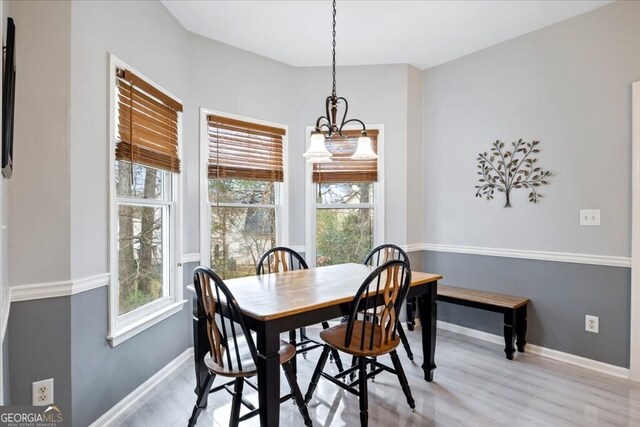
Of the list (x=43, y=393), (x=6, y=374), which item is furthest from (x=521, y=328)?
(x=6, y=374)

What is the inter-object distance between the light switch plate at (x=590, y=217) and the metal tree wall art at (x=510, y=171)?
0.35m

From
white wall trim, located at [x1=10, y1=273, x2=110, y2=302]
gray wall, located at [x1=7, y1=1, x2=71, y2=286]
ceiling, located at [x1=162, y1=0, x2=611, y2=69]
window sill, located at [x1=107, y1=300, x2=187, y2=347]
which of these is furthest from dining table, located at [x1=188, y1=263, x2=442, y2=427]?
ceiling, located at [x1=162, y1=0, x2=611, y2=69]

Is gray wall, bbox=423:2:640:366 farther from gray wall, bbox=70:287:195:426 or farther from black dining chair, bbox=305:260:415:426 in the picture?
gray wall, bbox=70:287:195:426

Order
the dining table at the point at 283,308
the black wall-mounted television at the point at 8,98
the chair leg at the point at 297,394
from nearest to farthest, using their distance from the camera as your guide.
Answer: the black wall-mounted television at the point at 8,98 → the dining table at the point at 283,308 → the chair leg at the point at 297,394

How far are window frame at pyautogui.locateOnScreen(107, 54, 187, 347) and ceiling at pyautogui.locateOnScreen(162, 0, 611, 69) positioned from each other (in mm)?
777

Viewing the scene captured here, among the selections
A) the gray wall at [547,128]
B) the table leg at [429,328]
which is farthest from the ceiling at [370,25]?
the table leg at [429,328]

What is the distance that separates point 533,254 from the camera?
312 cm

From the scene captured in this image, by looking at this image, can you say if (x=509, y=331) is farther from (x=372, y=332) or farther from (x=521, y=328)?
(x=372, y=332)

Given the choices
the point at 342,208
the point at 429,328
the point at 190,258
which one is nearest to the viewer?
the point at 429,328

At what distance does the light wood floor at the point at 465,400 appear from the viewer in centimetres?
212

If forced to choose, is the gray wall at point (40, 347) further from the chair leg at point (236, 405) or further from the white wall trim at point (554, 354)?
the white wall trim at point (554, 354)

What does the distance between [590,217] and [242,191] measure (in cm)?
295
